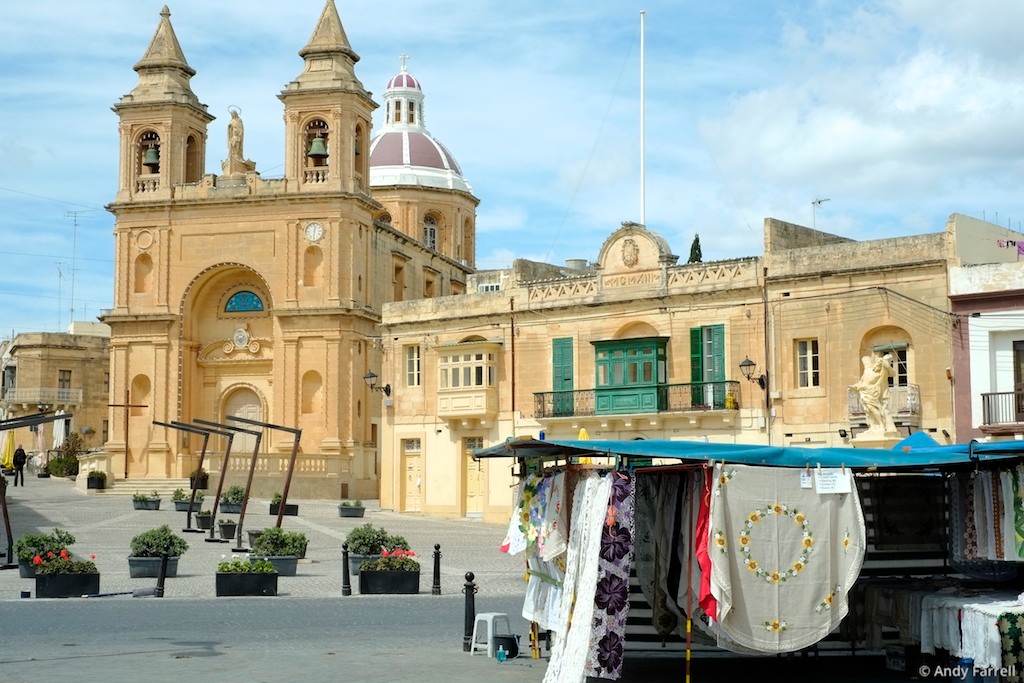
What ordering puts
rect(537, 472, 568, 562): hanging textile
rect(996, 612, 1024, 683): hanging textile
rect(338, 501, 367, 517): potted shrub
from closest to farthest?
rect(996, 612, 1024, 683): hanging textile < rect(537, 472, 568, 562): hanging textile < rect(338, 501, 367, 517): potted shrub

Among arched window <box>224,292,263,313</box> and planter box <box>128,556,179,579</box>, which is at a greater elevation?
arched window <box>224,292,263,313</box>

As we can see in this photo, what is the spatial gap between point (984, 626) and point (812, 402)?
2492 centimetres

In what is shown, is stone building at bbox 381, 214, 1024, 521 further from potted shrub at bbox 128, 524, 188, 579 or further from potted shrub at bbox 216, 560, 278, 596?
potted shrub at bbox 128, 524, 188, 579

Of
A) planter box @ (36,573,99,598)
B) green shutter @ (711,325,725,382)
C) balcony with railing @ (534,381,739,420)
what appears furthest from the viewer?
green shutter @ (711,325,725,382)

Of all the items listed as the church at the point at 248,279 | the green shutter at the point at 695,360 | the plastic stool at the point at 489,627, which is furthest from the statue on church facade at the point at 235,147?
the plastic stool at the point at 489,627

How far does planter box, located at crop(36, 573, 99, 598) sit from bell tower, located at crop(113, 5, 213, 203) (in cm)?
3635

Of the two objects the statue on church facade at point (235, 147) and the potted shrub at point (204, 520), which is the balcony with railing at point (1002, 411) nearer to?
the potted shrub at point (204, 520)

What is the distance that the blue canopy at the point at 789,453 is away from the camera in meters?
12.4

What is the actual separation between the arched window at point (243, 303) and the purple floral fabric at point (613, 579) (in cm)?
4613

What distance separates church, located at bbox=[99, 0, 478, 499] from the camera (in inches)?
2146

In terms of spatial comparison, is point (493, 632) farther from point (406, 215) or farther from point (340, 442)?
point (406, 215)

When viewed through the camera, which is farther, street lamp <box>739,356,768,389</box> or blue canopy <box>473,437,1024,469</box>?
street lamp <box>739,356,768,389</box>

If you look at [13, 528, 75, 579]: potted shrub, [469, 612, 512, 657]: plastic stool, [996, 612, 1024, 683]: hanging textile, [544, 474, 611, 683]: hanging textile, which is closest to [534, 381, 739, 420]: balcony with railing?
[13, 528, 75, 579]: potted shrub

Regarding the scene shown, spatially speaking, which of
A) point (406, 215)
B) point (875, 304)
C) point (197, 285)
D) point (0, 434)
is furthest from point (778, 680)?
point (0, 434)
